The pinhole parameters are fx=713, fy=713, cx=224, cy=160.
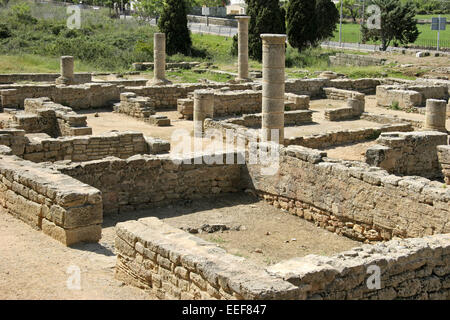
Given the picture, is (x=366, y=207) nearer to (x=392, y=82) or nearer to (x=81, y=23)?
(x=392, y=82)

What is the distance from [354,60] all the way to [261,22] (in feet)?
19.6

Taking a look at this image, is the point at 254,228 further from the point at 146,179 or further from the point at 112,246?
the point at 112,246

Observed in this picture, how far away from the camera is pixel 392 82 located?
104 ft

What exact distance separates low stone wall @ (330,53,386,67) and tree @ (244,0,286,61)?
4.07m

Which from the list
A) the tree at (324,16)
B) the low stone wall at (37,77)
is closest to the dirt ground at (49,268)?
the low stone wall at (37,77)

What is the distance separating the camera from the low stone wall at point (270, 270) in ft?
23.0

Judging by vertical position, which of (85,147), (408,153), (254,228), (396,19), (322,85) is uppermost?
(396,19)

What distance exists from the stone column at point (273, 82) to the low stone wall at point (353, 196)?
128 inches

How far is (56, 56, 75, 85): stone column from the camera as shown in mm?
28000

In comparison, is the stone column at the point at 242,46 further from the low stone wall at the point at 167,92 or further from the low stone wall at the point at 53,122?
the low stone wall at the point at 53,122

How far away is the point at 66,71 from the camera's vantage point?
92.6 ft

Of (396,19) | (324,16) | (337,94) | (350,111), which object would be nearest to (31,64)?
(337,94)
